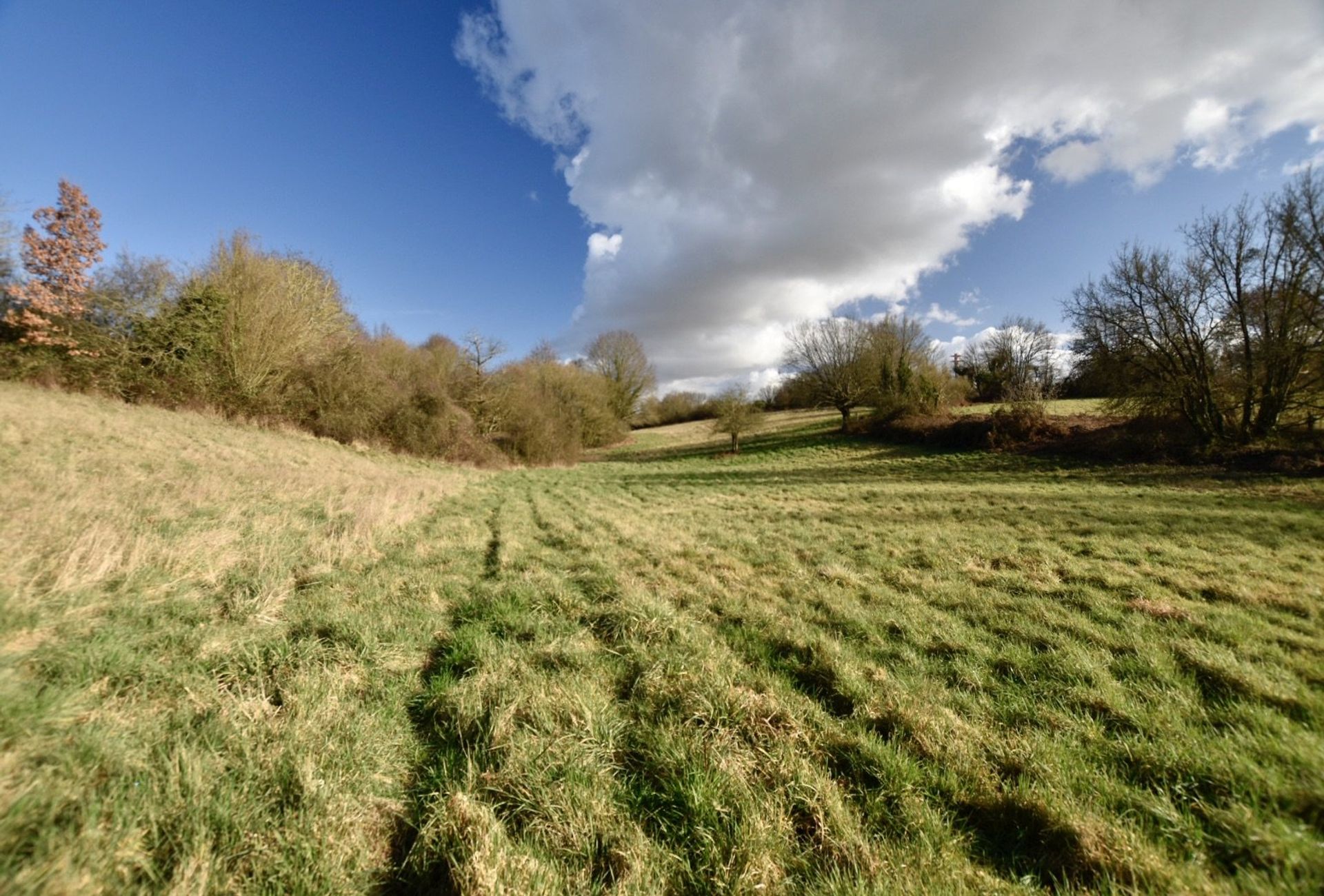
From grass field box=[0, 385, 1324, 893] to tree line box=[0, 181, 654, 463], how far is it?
15967mm

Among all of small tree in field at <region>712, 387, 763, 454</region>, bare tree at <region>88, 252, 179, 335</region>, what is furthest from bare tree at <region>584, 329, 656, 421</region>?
bare tree at <region>88, 252, 179, 335</region>

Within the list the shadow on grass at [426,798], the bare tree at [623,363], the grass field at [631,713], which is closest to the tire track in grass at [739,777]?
the grass field at [631,713]

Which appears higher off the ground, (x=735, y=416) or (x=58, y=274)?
(x=58, y=274)

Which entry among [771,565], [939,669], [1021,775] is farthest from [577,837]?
[771,565]

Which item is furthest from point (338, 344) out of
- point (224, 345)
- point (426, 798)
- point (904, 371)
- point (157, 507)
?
point (904, 371)

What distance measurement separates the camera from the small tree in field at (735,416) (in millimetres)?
33500

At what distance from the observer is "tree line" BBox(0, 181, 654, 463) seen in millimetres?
17234

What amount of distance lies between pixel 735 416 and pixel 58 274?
1372 inches

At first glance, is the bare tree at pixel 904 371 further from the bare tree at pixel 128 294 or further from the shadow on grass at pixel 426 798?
the bare tree at pixel 128 294

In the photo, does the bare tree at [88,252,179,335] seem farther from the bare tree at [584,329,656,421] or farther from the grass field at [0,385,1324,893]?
the bare tree at [584,329,656,421]

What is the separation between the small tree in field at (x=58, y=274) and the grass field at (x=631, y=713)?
17067 mm

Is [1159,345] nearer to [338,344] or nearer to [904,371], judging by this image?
[904,371]

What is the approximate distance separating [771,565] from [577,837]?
5.25 metres

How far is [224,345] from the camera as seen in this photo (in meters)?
19.5
